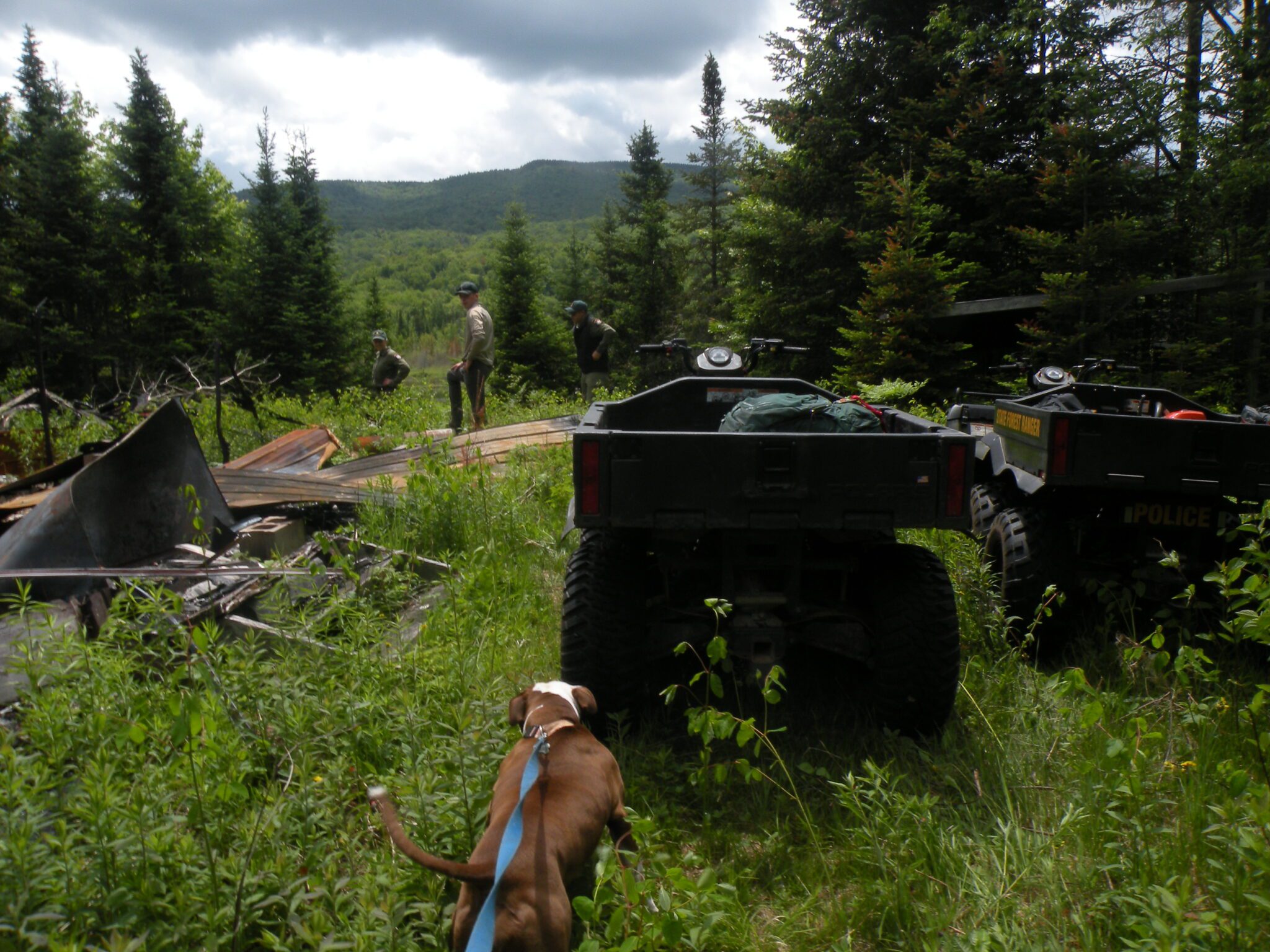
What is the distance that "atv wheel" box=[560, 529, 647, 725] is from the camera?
3.51 metres

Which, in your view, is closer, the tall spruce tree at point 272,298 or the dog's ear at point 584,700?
the dog's ear at point 584,700

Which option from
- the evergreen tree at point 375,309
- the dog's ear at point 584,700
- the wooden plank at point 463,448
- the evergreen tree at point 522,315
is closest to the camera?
the dog's ear at point 584,700

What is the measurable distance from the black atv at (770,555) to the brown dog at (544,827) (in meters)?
0.66

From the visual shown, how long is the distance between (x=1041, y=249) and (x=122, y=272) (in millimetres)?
28295

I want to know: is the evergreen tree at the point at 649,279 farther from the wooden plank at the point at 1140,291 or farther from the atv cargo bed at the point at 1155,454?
the atv cargo bed at the point at 1155,454

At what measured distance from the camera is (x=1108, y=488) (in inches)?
177

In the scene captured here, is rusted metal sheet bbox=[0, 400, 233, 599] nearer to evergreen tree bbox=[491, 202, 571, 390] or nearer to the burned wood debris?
the burned wood debris

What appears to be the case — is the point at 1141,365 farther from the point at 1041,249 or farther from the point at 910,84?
the point at 910,84

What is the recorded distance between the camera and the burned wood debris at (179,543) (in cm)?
393

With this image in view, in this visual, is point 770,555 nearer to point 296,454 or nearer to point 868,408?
point 868,408

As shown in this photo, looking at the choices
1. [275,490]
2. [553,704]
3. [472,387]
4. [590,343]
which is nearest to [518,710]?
[553,704]

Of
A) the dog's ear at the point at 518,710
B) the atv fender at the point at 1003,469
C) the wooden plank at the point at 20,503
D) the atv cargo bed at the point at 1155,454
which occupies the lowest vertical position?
the dog's ear at the point at 518,710

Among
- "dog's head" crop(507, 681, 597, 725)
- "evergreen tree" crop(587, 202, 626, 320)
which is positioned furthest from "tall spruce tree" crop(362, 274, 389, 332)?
"dog's head" crop(507, 681, 597, 725)

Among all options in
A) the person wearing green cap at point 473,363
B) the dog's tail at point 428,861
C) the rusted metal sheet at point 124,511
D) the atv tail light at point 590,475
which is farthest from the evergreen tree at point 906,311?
the dog's tail at point 428,861
